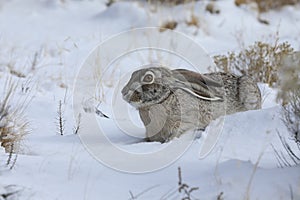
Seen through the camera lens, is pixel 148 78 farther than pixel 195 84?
No

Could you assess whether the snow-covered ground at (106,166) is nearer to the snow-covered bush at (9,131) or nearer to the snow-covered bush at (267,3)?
the snow-covered bush at (9,131)

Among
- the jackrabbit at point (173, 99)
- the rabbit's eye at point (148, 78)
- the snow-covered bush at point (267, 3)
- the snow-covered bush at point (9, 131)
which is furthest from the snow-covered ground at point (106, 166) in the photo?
the snow-covered bush at point (267, 3)

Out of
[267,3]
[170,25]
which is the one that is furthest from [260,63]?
[267,3]

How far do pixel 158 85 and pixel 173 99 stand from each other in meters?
0.23

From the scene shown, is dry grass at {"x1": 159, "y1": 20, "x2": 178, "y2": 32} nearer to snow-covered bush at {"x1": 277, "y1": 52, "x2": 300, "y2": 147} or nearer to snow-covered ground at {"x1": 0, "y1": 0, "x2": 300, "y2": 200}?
snow-covered ground at {"x1": 0, "y1": 0, "x2": 300, "y2": 200}

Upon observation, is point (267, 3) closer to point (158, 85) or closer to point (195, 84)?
point (195, 84)

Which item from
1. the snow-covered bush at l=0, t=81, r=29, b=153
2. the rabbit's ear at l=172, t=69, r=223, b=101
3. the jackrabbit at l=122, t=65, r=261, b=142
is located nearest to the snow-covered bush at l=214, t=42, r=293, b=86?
the jackrabbit at l=122, t=65, r=261, b=142

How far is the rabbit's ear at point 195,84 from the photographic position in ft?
14.3

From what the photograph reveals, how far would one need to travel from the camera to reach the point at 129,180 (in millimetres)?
3469

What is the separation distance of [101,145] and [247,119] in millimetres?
1137

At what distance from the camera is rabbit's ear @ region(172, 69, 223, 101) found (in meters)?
4.35

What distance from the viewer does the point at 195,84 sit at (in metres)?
4.44

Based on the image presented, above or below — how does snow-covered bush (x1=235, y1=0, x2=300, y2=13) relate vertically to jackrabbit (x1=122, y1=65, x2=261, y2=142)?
above

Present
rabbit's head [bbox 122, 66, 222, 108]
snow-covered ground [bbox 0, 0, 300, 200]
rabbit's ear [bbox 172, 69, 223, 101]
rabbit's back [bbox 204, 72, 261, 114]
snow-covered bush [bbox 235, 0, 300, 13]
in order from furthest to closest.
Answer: snow-covered bush [bbox 235, 0, 300, 13]
rabbit's back [bbox 204, 72, 261, 114]
rabbit's ear [bbox 172, 69, 223, 101]
rabbit's head [bbox 122, 66, 222, 108]
snow-covered ground [bbox 0, 0, 300, 200]
